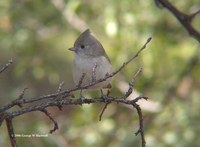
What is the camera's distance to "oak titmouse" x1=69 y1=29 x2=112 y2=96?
113 inches

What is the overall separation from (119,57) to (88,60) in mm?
942

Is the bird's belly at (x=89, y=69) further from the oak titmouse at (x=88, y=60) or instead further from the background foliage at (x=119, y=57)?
the background foliage at (x=119, y=57)

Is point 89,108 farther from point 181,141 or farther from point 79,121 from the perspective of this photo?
point 181,141

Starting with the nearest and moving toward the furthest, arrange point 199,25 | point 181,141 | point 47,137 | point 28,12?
point 181,141 → point 47,137 → point 199,25 → point 28,12

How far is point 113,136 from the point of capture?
3762 mm

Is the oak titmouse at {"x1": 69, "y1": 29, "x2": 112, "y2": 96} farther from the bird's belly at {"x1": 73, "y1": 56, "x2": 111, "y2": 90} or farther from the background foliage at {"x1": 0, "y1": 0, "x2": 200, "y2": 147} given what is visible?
the background foliage at {"x1": 0, "y1": 0, "x2": 200, "y2": 147}

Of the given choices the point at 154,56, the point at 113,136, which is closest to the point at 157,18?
the point at 154,56

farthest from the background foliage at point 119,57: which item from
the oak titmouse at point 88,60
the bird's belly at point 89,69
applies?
the bird's belly at point 89,69

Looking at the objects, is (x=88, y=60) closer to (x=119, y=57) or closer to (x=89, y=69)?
(x=89, y=69)

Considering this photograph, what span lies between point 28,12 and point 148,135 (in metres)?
2.50

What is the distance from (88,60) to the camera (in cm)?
307

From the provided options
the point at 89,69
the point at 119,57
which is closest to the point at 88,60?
the point at 89,69

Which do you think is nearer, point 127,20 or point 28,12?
point 127,20

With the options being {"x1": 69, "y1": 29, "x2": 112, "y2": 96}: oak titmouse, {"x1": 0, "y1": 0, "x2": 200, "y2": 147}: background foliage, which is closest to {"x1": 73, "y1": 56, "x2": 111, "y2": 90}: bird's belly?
{"x1": 69, "y1": 29, "x2": 112, "y2": 96}: oak titmouse
